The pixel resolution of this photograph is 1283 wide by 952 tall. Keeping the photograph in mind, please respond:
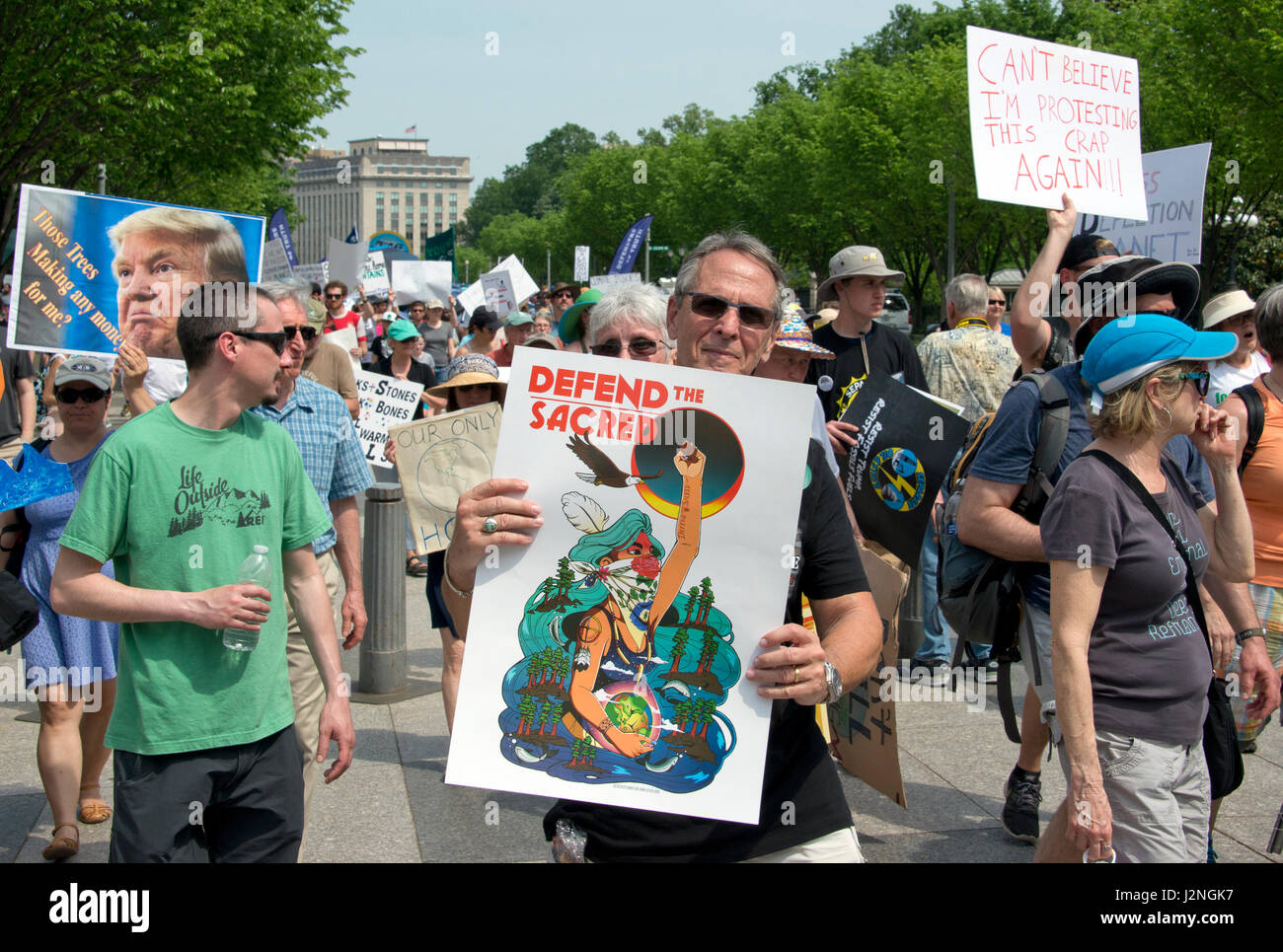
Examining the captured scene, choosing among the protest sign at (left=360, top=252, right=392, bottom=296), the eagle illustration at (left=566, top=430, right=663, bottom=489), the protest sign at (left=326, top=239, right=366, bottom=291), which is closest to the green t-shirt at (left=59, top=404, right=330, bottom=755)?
the eagle illustration at (left=566, top=430, right=663, bottom=489)

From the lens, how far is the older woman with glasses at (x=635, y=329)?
3871 mm

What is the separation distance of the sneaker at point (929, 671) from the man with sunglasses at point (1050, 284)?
8.90 ft

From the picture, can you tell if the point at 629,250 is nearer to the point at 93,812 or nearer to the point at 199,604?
the point at 93,812

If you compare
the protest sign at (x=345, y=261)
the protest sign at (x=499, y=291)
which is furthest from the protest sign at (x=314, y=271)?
the protest sign at (x=499, y=291)

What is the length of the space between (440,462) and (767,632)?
3.24 m

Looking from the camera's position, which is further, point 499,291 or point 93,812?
point 499,291

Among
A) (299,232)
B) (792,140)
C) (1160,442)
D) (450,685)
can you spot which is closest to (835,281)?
(450,685)

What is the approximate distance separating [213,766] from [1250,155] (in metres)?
26.6

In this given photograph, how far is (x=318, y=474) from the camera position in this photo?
4508 mm

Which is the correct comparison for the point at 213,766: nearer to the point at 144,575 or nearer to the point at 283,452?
the point at 144,575

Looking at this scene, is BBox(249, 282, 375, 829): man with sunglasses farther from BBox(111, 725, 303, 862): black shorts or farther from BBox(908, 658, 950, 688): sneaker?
BBox(908, 658, 950, 688): sneaker

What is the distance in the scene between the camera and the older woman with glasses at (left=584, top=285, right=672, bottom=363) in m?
3.87

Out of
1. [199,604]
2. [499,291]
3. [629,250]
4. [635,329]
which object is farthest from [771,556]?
[629,250]

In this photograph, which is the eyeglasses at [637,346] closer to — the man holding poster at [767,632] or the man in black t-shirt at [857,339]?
the man holding poster at [767,632]
